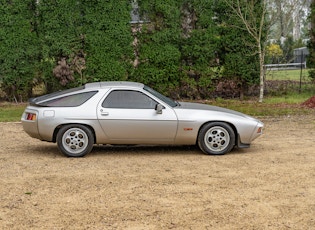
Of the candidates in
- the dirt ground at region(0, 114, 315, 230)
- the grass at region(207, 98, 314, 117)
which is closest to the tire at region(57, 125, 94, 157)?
the dirt ground at region(0, 114, 315, 230)

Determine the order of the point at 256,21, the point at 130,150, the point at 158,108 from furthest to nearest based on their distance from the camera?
the point at 256,21 < the point at 130,150 < the point at 158,108

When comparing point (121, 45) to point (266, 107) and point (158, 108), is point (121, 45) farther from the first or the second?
point (158, 108)

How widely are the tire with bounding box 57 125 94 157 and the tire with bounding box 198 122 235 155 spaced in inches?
76.0

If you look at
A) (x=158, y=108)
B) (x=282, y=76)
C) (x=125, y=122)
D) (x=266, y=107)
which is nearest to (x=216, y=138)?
(x=158, y=108)

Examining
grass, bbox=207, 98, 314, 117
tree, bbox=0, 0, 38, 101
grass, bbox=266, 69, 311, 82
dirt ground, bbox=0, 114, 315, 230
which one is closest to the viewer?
dirt ground, bbox=0, 114, 315, 230

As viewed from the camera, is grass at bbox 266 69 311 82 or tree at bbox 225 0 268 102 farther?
grass at bbox 266 69 311 82

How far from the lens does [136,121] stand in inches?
332

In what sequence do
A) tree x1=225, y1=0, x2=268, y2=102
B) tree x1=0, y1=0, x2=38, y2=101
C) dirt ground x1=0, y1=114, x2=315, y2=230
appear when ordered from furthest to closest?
tree x1=225, y1=0, x2=268, y2=102, tree x1=0, y1=0, x2=38, y2=101, dirt ground x1=0, y1=114, x2=315, y2=230

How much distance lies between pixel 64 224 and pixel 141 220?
809mm

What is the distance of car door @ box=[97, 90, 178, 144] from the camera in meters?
8.42

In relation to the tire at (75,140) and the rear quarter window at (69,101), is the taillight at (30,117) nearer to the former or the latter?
the rear quarter window at (69,101)

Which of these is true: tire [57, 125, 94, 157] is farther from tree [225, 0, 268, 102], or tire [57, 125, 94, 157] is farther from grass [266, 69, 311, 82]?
grass [266, 69, 311, 82]

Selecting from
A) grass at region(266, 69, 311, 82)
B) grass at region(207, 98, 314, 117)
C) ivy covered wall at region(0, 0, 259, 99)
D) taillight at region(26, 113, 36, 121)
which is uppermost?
ivy covered wall at region(0, 0, 259, 99)

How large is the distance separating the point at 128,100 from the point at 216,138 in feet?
5.48
